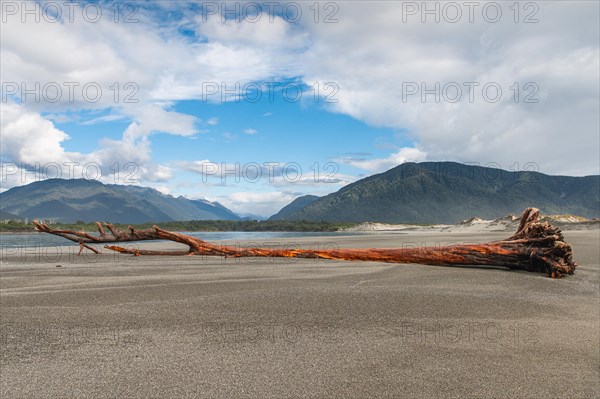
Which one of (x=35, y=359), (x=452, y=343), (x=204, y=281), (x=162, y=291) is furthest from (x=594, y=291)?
(x=35, y=359)

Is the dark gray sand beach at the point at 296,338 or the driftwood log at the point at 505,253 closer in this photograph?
the dark gray sand beach at the point at 296,338

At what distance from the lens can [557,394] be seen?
3.52m

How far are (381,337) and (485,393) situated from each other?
1433 millimetres

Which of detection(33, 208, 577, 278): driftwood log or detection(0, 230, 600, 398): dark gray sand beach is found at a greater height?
detection(33, 208, 577, 278): driftwood log

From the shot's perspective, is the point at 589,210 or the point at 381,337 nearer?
the point at 381,337

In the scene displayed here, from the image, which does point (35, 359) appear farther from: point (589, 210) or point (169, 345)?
point (589, 210)

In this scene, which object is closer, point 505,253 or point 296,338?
point 296,338

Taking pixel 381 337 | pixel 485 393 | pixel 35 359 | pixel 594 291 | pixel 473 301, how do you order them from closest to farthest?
1. pixel 485 393
2. pixel 35 359
3. pixel 381 337
4. pixel 473 301
5. pixel 594 291

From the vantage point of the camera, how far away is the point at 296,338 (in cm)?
466

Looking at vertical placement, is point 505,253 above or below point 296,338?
above

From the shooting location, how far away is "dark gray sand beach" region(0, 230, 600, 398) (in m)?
3.53

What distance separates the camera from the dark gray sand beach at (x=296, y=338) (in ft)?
11.6

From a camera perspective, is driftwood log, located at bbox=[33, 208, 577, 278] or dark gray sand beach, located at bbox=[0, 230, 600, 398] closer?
dark gray sand beach, located at bbox=[0, 230, 600, 398]

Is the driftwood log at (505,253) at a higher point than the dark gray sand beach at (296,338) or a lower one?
higher
